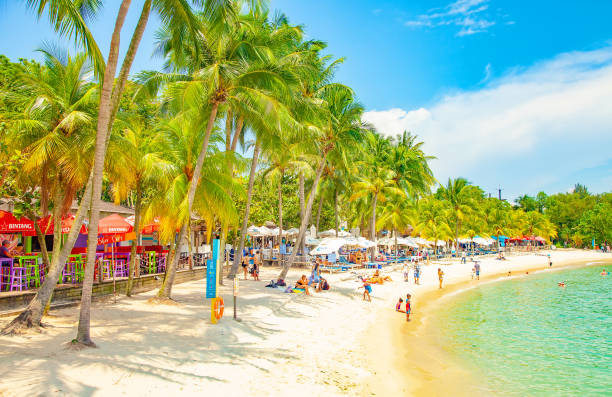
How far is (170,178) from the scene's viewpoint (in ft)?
43.2

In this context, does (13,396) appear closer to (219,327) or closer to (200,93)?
(219,327)

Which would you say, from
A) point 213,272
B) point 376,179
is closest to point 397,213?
point 376,179

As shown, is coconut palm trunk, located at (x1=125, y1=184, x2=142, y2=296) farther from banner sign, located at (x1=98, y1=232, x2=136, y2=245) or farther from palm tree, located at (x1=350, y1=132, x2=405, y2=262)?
palm tree, located at (x1=350, y1=132, x2=405, y2=262)

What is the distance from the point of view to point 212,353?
8.17 metres

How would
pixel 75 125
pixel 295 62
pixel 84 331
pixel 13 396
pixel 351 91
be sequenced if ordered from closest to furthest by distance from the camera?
pixel 13 396 < pixel 84 331 < pixel 75 125 < pixel 295 62 < pixel 351 91

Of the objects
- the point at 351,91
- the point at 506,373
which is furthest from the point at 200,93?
the point at 506,373

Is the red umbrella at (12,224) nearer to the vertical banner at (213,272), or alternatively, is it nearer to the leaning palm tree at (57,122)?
the leaning palm tree at (57,122)

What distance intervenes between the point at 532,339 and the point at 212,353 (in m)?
12.0

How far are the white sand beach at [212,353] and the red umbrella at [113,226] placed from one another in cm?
232

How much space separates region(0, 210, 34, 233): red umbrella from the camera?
1029 cm

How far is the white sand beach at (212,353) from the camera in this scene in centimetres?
616

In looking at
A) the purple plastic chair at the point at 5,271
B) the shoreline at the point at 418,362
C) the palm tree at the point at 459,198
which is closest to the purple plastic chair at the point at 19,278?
the purple plastic chair at the point at 5,271

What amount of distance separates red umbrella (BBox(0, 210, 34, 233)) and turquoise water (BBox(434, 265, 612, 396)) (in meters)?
12.7

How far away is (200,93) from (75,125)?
3.48 m
